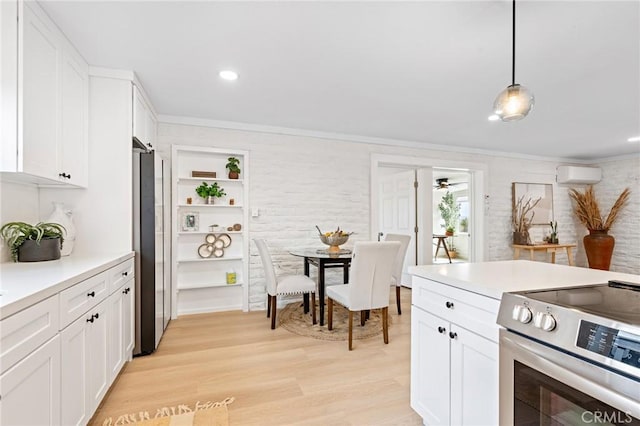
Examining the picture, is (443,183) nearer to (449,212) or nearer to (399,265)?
(449,212)

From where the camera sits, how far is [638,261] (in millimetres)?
5539

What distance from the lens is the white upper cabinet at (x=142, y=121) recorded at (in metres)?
2.64

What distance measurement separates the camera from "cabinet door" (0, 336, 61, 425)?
1.04 metres

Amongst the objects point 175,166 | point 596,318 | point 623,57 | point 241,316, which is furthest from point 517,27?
point 241,316

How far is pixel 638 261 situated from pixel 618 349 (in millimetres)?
6714

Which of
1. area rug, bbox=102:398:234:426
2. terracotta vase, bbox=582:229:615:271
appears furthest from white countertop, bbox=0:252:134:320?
terracotta vase, bbox=582:229:615:271

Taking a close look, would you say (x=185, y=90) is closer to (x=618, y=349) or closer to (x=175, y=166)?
(x=175, y=166)

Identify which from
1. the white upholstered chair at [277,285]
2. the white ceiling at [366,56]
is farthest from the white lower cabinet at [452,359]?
the white upholstered chair at [277,285]

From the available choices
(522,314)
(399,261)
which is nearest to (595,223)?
(399,261)

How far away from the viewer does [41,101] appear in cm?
182

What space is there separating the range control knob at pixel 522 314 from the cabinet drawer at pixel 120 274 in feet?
7.18

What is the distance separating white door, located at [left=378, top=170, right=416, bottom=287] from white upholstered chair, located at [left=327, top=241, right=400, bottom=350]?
226 cm

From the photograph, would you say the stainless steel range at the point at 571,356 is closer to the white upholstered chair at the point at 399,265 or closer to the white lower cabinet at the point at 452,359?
the white lower cabinet at the point at 452,359

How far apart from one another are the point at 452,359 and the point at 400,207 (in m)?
3.97
